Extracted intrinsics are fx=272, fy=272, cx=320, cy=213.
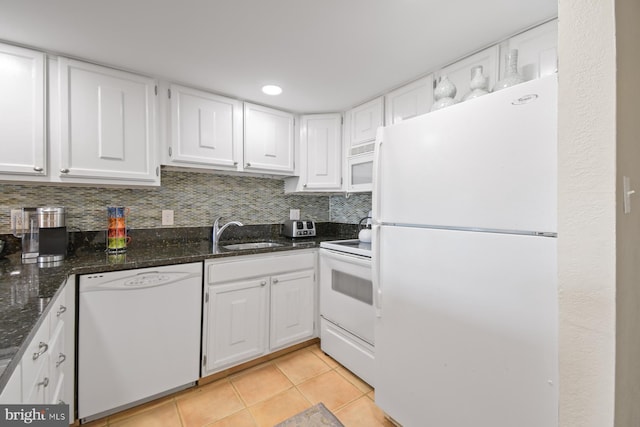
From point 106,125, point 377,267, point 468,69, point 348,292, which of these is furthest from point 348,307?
point 106,125

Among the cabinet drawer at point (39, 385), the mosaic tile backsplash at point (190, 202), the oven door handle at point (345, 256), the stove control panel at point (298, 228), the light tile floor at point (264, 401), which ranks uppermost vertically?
the mosaic tile backsplash at point (190, 202)

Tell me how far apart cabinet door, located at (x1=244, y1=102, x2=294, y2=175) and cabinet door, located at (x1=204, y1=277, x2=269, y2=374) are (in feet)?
3.25

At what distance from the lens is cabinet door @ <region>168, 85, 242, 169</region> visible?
196 cm

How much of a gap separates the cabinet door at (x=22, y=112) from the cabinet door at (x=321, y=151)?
1750 millimetres

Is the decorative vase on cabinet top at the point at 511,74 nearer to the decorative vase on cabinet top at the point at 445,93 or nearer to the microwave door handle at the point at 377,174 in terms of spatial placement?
the decorative vase on cabinet top at the point at 445,93

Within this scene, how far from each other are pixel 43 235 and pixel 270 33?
167 centimetres

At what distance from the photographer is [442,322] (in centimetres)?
121

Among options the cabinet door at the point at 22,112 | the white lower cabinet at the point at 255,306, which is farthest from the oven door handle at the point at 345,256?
the cabinet door at the point at 22,112

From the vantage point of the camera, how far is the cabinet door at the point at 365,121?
2.19 meters
